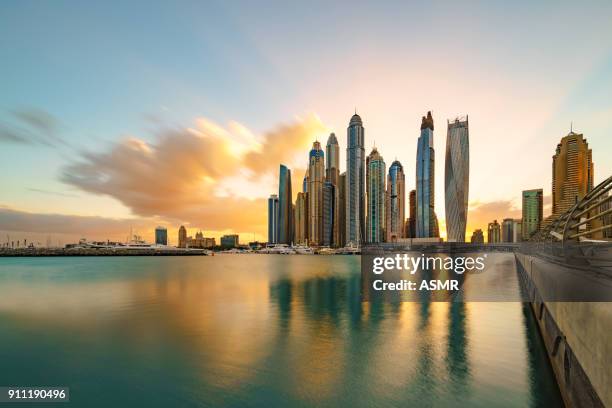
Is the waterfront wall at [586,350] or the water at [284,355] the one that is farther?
the water at [284,355]

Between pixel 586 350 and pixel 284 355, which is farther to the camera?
pixel 284 355

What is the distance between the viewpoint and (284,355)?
60.2 feet

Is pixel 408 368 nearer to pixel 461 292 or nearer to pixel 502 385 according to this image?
pixel 502 385

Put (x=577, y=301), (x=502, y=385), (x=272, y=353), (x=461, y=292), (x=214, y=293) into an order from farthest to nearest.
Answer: (x=214, y=293) → (x=461, y=292) → (x=272, y=353) → (x=502, y=385) → (x=577, y=301)

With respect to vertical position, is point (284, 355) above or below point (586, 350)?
below

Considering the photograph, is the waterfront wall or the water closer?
the waterfront wall

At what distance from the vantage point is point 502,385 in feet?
45.9

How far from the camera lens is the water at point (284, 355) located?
13.4 meters

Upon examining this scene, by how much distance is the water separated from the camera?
1338cm

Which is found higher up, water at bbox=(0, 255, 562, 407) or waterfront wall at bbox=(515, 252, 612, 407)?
waterfront wall at bbox=(515, 252, 612, 407)

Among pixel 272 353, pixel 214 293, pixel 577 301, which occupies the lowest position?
pixel 214 293

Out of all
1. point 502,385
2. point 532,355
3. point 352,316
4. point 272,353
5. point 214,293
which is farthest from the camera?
point 214,293

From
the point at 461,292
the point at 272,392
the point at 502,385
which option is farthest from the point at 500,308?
the point at 272,392

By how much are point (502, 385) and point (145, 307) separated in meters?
33.9
